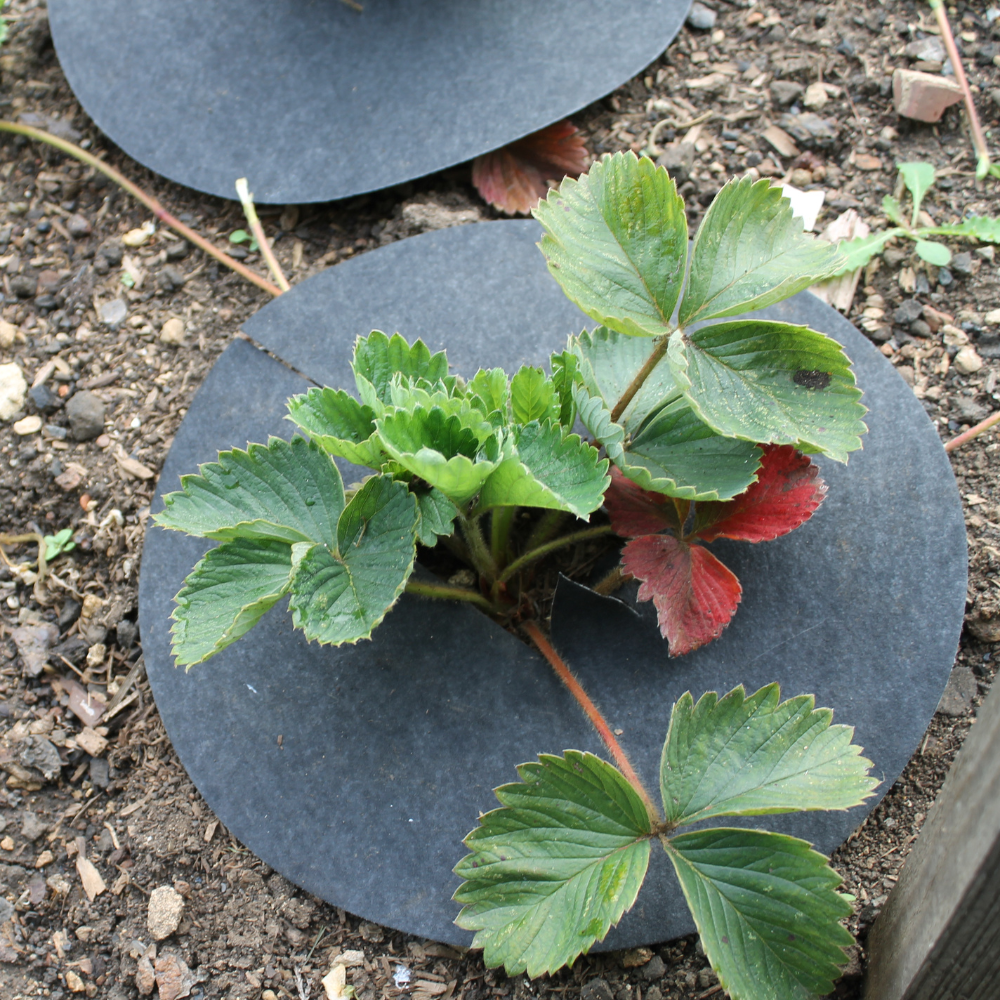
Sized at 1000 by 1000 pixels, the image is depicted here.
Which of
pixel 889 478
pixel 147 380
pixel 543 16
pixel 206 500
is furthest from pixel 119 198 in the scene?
pixel 889 478

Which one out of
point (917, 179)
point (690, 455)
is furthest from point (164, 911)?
point (917, 179)

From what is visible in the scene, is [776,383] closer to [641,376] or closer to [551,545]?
[641,376]

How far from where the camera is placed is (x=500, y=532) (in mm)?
1241

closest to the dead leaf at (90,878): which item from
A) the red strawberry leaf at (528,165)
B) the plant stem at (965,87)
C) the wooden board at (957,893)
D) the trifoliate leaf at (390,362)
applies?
the trifoliate leaf at (390,362)

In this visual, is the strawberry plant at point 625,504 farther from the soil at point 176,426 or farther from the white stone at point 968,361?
the white stone at point 968,361

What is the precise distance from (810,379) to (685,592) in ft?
0.98

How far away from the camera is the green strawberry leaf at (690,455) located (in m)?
1.02

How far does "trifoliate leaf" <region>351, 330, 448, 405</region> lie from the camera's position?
109 cm

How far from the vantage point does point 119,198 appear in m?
1.92

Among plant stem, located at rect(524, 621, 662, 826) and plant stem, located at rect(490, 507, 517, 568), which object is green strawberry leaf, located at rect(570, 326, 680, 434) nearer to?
plant stem, located at rect(490, 507, 517, 568)

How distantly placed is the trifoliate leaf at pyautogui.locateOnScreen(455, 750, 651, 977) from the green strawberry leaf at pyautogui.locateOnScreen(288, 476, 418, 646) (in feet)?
0.80

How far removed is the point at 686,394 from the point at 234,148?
4.38 ft

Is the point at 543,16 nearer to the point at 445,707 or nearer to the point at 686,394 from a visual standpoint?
the point at 686,394

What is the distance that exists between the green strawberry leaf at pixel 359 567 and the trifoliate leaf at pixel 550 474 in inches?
4.2
